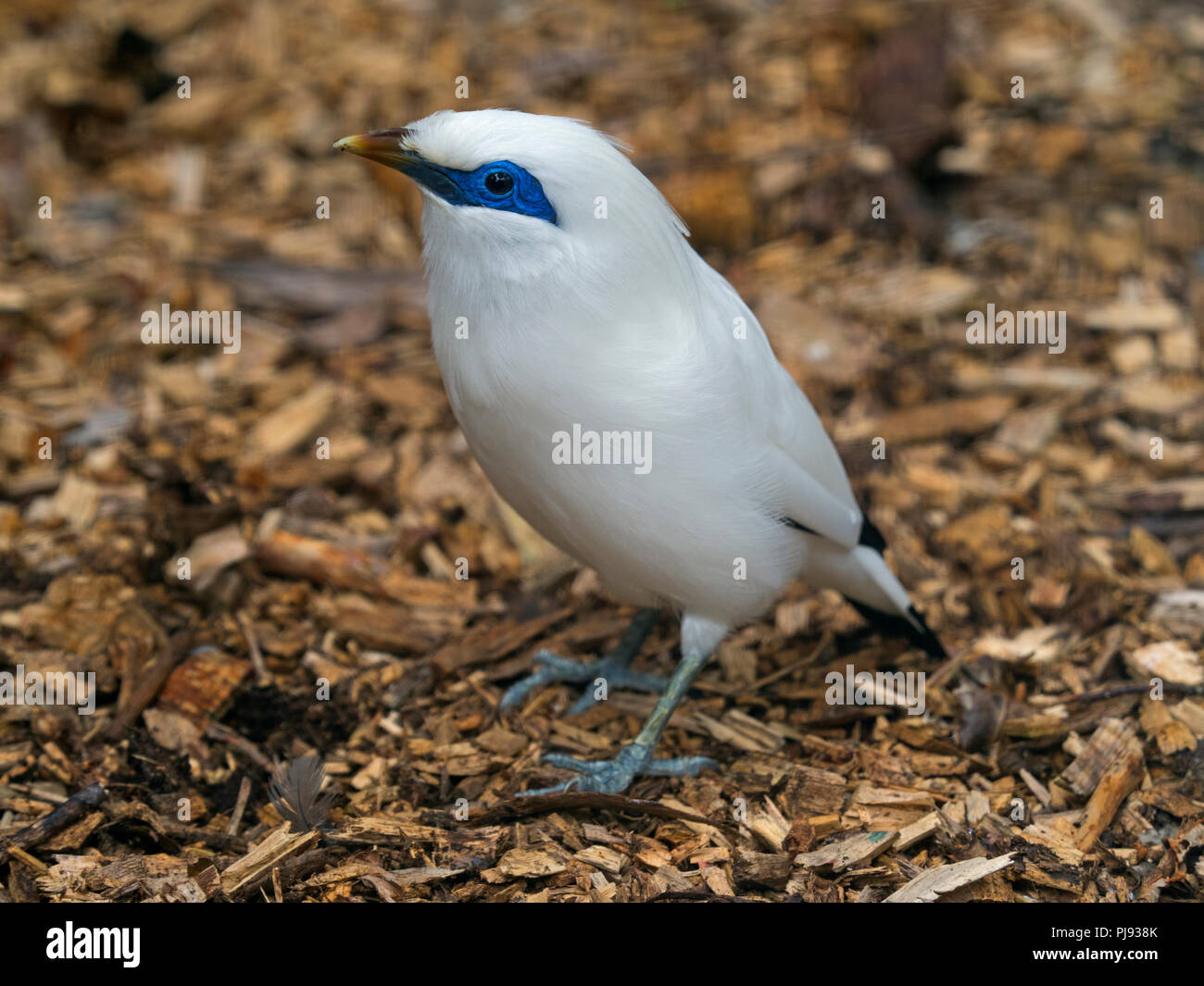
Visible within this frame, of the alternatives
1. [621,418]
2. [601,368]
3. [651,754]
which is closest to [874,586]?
[651,754]

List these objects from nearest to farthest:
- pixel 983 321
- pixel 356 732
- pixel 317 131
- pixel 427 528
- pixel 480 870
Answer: pixel 480 870
pixel 356 732
pixel 427 528
pixel 983 321
pixel 317 131

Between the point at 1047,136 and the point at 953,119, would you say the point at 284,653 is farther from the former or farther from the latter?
the point at 1047,136

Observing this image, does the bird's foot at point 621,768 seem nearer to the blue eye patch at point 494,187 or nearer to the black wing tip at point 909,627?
the black wing tip at point 909,627

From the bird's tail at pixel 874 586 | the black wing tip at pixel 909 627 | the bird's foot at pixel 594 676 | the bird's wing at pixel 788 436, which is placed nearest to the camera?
the bird's wing at pixel 788 436

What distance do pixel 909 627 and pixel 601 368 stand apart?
2.11m

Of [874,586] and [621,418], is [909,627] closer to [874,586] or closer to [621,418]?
[874,586]

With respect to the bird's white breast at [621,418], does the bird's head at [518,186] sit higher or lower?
higher

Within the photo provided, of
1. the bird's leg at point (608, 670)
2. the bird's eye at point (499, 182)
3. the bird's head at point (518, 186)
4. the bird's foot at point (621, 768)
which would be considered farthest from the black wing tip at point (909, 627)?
the bird's eye at point (499, 182)

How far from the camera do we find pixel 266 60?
956 centimetres

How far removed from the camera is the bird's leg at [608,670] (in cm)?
576

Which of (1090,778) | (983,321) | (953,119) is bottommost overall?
(1090,778)

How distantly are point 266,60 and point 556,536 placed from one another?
611cm
